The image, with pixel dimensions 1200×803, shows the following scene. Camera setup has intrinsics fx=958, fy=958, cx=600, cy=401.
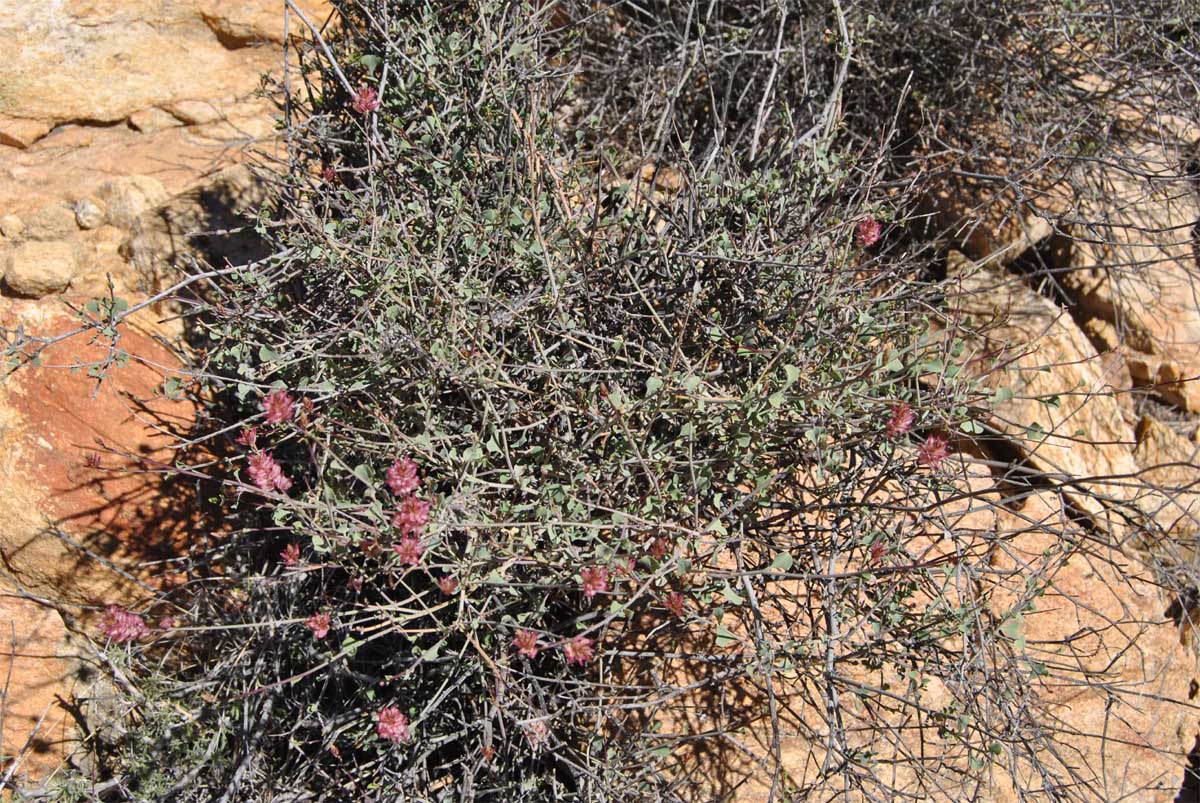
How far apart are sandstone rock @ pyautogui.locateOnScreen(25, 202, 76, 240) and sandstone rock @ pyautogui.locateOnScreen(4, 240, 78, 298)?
0.19 ft

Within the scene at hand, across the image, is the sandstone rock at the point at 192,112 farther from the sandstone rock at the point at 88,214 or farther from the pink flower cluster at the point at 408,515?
the pink flower cluster at the point at 408,515

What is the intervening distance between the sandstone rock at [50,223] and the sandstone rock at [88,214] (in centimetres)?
2

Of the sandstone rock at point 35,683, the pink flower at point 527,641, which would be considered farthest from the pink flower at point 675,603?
the sandstone rock at point 35,683

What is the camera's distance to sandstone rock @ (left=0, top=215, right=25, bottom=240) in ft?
9.86

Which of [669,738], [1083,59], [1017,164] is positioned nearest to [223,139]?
[669,738]

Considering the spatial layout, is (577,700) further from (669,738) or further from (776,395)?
(776,395)

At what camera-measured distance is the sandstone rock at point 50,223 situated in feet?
9.95

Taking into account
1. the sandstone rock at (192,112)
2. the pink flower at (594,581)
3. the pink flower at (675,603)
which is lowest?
the sandstone rock at (192,112)

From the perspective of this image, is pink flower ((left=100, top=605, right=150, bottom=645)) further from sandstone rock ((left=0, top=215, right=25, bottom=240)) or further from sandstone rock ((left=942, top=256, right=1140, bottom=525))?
sandstone rock ((left=942, top=256, right=1140, bottom=525))

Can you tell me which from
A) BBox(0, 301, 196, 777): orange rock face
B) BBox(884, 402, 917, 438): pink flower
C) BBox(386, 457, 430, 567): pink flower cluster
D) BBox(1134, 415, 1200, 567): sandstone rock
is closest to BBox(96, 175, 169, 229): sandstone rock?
BBox(0, 301, 196, 777): orange rock face

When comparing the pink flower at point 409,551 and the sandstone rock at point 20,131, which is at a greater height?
the pink flower at point 409,551

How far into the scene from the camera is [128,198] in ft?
10.2

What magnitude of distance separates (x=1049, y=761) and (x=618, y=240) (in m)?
1.91

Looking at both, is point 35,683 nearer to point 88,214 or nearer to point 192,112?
point 88,214
